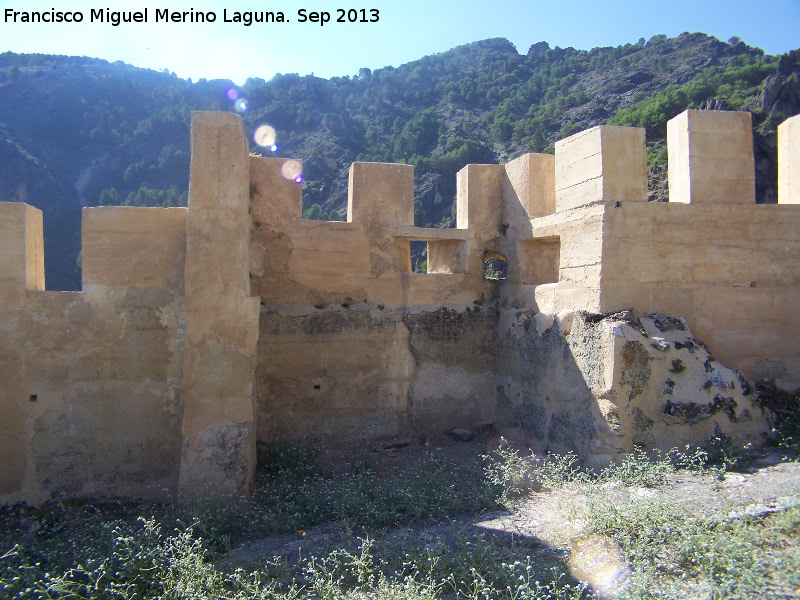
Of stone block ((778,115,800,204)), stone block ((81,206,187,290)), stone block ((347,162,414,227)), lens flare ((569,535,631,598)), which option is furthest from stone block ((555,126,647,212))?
stone block ((81,206,187,290))

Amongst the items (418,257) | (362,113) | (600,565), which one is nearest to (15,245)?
(600,565)

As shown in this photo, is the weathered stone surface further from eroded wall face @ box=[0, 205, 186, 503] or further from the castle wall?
the castle wall

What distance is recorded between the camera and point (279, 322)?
679cm

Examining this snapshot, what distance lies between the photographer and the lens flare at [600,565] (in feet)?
11.1

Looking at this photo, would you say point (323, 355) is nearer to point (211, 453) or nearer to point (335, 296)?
point (335, 296)

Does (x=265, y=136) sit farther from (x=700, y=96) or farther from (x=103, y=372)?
(x=103, y=372)

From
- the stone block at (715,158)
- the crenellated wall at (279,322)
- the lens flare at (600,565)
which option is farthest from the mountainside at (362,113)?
the lens flare at (600,565)

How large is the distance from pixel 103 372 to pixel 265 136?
4585 cm

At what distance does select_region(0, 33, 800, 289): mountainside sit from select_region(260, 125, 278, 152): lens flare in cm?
55

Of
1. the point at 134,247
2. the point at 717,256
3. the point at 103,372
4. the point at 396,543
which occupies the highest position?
the point at 134,247

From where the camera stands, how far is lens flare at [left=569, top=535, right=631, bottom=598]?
3377 mm

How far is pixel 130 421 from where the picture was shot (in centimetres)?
585

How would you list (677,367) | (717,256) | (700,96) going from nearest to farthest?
(677,367)
(717,256)
(700,96)

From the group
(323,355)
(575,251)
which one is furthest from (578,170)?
(323,355)
